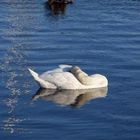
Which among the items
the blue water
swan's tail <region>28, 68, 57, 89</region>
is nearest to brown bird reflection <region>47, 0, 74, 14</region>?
the blue water

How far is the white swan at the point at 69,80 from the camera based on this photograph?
2428 cm

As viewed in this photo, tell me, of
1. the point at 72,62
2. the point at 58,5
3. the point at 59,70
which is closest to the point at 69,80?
the point at 59,70

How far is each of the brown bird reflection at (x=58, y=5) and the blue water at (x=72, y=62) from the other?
1.27 ft

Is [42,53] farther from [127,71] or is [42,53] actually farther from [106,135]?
[106,135]

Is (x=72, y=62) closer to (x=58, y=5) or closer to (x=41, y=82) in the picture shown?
(x=41, y=82)

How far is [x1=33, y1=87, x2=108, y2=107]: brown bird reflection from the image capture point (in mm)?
23328

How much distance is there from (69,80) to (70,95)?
58 cm

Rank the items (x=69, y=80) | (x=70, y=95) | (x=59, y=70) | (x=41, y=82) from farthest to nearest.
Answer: (x=59, y=70) → (x=69, y=80) → (x=41, y=82) → (x=70, y=95)

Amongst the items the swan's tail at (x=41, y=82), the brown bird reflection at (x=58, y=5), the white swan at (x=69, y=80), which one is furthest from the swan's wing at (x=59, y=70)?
the brown bird reflection at (x=58, y=5)

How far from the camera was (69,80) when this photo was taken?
79.9ft

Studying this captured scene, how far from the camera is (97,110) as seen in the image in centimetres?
2242

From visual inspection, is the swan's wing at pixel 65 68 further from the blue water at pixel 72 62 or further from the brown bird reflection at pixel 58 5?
the brown bird reflection at pixel 58 5

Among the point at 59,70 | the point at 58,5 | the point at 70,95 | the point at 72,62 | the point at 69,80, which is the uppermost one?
the point at 59,70

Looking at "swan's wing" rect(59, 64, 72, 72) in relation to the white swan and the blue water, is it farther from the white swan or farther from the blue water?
the blue water
